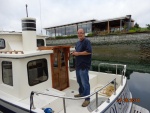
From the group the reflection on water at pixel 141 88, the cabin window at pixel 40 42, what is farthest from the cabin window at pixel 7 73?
the reflection on water at pixel 141 88

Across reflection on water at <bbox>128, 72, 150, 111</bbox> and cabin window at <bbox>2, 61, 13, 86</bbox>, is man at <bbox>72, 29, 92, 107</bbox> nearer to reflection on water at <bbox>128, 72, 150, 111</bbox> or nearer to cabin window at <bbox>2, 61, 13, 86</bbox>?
cabin window at <bbox>2, 61, 13, 86</bbox>

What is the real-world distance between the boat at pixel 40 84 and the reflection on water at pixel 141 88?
1.94m

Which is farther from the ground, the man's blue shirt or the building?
the building

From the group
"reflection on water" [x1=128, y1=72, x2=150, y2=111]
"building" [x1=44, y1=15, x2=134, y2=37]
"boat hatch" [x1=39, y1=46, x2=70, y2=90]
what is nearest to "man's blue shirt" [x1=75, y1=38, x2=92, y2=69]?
"boat hatch" [x1=39, y1=46, x2=70, y2=90]

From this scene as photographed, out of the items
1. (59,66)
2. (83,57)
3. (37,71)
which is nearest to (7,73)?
(37,71)

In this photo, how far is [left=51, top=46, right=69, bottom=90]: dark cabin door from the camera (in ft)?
15.9

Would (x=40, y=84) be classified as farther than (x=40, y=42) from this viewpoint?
No

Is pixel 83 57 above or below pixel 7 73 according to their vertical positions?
above

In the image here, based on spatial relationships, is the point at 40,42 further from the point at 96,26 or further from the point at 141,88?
the point at 96,26

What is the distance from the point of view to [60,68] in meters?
5.07

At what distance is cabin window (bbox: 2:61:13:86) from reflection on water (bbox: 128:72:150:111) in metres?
5.67

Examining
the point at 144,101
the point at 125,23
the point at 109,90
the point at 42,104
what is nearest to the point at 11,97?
the point at 42,104

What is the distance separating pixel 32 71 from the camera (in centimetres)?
417

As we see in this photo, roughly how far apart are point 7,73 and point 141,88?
7.69 meters
